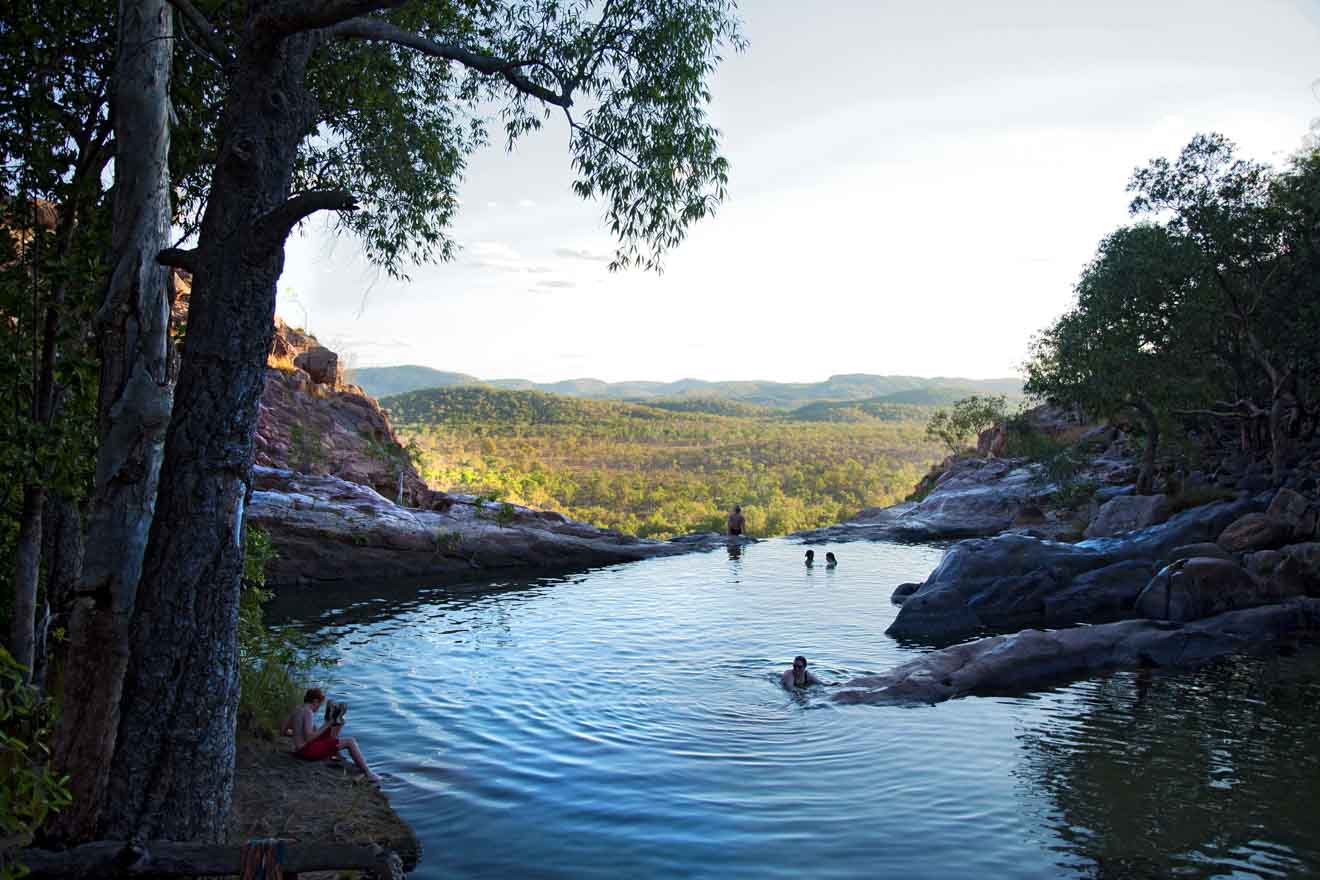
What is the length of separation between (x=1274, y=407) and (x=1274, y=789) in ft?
72.4

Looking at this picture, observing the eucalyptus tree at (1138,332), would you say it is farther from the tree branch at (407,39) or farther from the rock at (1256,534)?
the tree branch at (407,39)

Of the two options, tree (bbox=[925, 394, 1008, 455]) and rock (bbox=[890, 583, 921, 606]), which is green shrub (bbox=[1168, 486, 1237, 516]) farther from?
tree (bbox=[925, 394, 1008, 455])

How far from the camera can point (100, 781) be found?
6.34 m

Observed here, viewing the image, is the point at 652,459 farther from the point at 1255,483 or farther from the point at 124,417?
the point at 124,417

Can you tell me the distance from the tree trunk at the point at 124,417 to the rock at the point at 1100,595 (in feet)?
69.5

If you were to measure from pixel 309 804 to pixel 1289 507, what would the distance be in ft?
88.3

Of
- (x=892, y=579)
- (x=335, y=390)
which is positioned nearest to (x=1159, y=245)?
(x=892, y=579)

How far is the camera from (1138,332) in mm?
32031

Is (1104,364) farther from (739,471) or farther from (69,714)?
(739,471)

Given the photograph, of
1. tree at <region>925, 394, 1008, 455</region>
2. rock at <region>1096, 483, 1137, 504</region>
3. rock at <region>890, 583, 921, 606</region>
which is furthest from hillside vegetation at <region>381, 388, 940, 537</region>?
rock at <region>1096, 483, 1137, 504</region>

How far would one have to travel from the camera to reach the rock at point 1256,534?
24.6m

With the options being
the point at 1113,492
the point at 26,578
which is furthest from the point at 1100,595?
the point at 26,578

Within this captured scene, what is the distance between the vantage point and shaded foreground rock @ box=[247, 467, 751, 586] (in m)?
29.4

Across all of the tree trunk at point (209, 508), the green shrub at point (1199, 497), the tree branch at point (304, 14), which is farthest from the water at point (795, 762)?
the green shrub at point (1199, 497)
